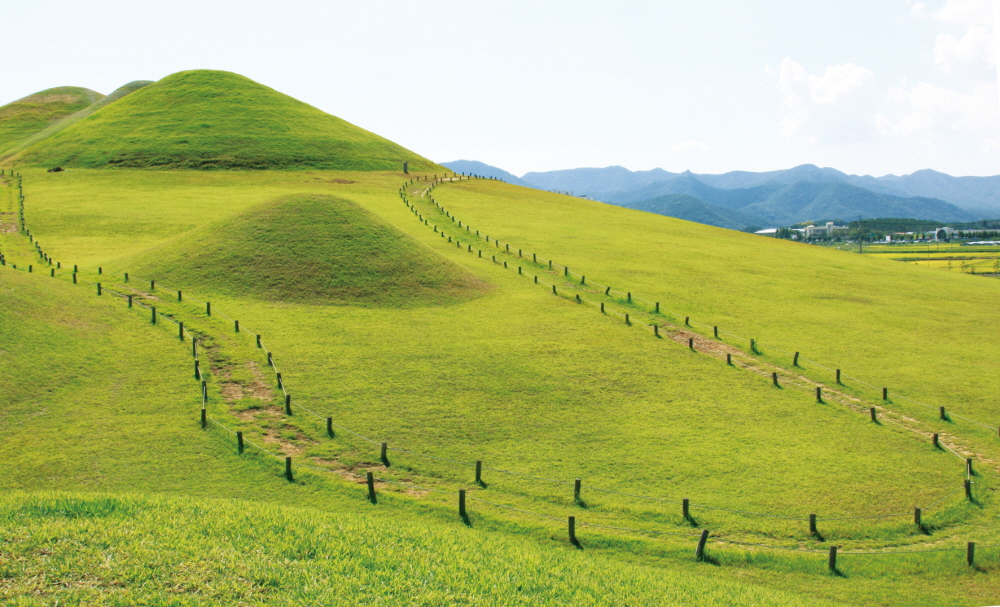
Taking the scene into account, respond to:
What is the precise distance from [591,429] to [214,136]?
108 m

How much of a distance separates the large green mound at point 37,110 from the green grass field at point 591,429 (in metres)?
118

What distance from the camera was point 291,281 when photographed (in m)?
44.0

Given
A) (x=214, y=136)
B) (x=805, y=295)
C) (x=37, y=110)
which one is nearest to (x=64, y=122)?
(x=37, y=110)

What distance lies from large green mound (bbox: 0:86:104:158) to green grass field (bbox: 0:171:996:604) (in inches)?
4656

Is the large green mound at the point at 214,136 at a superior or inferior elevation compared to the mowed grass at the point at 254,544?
superior

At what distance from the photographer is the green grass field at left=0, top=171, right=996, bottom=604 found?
2089 cm

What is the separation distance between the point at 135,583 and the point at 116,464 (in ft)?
33.6

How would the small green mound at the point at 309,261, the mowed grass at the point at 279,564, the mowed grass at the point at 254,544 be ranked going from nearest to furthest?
1. the mowed grass at the point at 279,564
2. the mowed grass at the point at 254,544
3. the small green mound at the point at 309,261

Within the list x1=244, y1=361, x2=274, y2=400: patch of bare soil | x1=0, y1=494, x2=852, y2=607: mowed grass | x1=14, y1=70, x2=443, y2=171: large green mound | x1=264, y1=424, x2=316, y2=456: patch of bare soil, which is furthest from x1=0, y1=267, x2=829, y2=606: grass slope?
x1=14, y1=70, x2=443, y2=171: large green mound

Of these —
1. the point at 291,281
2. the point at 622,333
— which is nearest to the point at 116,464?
the point at 291,281

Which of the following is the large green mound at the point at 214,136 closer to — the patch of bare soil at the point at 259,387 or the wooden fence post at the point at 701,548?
the patch of bare soil at the point at 259,387

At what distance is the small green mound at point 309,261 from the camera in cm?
4350

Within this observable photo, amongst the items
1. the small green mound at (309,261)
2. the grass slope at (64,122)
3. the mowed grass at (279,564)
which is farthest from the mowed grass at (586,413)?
the grass slope at (64,122)

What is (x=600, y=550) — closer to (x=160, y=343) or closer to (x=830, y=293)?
(x=160, y=343)
